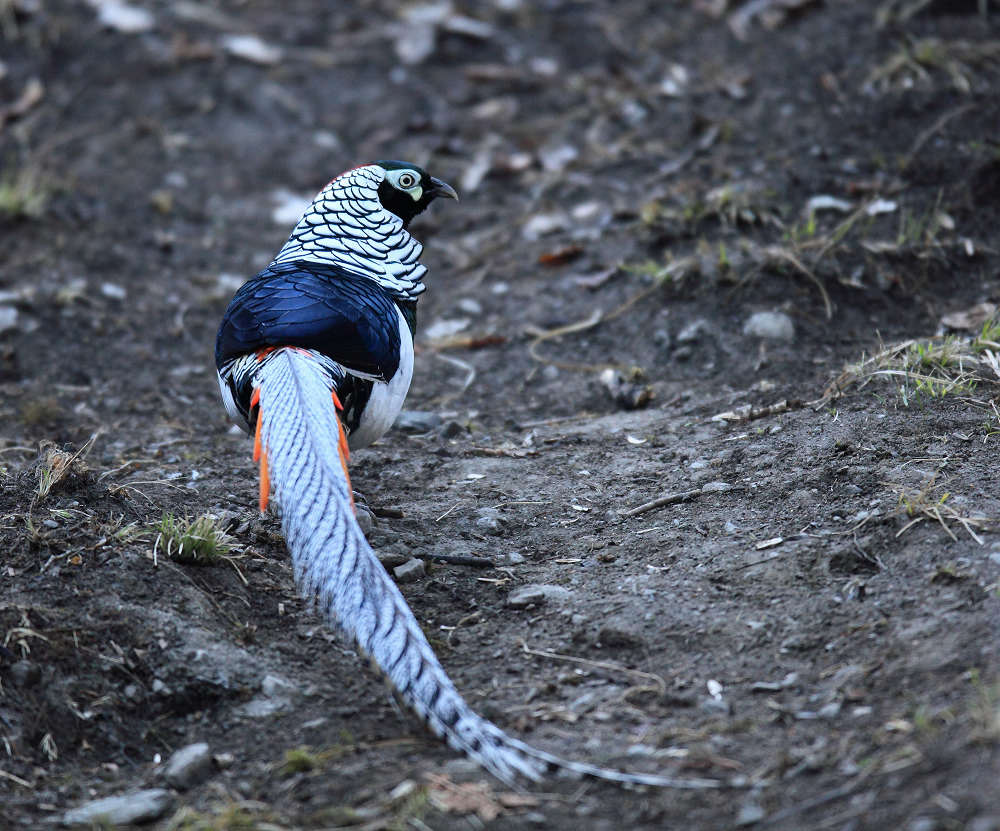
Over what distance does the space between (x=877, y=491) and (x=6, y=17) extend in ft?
21.9

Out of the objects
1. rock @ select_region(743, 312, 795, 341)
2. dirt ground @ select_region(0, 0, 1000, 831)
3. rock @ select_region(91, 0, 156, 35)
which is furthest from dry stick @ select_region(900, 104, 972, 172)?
rock @ select_region(91, 0, 156, 35)

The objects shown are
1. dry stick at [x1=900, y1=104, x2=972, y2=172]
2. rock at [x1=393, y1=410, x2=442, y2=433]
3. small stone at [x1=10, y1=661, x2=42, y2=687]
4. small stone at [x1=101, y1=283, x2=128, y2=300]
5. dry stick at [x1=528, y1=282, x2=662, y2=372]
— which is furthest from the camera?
small stone at [x1=101, y1=283, x2=128, y2=300]

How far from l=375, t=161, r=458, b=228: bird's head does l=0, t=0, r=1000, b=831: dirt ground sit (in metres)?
0.83

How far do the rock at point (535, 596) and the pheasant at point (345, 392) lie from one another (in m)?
0.54

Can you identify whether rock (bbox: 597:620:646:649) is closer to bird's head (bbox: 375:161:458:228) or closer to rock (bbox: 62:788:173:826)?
rock (bbox: 62:788:173:826)

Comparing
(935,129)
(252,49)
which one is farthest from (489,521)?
(252,49)

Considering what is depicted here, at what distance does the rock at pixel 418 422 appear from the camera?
4434 mm

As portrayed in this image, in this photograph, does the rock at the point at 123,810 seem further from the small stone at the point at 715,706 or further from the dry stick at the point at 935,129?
the dry stick at the point at 935,129

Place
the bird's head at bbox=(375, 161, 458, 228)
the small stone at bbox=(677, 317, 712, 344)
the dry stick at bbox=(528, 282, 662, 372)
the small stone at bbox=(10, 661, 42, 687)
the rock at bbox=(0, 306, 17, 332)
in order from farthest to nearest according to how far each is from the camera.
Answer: the rock at bbox=(0, 306, 17, 332) → the dry stick at bbox=(528, 282, 662, 372) → the small stone at bbox=(677, 317, 712, 344) → the bird's head at bbox=(375, 161, 458, 228) → the small stone at bbox=(10, 661, 42, 687)

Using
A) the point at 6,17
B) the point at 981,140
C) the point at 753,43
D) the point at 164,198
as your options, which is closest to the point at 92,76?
the point at 6,17

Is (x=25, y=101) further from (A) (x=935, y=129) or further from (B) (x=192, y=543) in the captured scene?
(A) (x=935, y=129)

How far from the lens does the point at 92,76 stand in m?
7.21

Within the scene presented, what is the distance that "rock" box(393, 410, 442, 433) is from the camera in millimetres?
4434

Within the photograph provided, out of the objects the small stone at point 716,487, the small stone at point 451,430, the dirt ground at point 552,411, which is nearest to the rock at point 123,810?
the dirt ground at point 552,411
